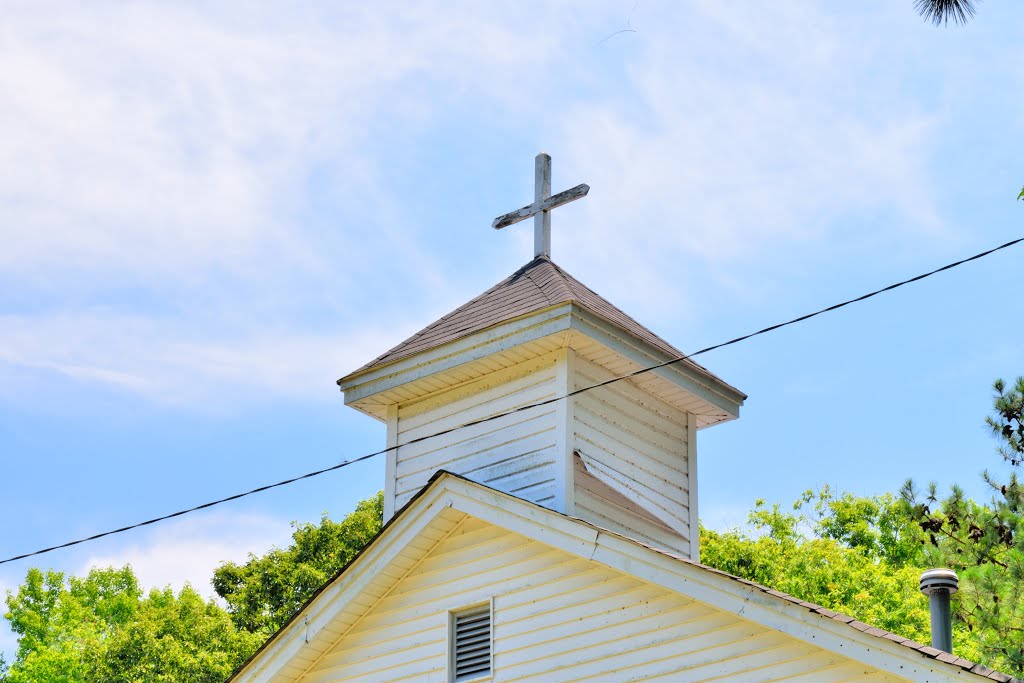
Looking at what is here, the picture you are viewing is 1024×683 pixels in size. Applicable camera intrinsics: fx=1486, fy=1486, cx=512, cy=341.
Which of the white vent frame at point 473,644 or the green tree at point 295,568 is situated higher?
the green tree at point 295,568

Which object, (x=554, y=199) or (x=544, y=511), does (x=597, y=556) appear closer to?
(x=544, y=511)

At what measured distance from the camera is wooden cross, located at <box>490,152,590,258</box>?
17016mm

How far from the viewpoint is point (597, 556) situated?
502 inches

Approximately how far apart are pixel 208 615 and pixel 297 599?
349 centimetres

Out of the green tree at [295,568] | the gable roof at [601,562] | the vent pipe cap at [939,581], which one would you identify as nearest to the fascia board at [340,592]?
the gable roof at [601,562]

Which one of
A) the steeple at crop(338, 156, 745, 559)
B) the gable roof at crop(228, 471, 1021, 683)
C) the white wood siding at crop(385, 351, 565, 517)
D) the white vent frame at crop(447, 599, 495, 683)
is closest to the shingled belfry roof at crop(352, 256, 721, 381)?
the steeple at crop(338, 156, 745, 559)

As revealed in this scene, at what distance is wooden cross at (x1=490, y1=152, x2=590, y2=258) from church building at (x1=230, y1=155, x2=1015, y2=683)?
0.02 m

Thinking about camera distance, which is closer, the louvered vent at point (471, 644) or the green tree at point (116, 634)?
the louvered vent at point (471, 644)

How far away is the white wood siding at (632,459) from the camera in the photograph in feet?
49.1

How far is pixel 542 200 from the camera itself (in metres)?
17.3

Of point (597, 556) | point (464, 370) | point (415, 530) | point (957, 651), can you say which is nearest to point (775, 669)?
point (597, 556)

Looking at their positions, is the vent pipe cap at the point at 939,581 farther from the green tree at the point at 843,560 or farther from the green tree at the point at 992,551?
the green tree at the point at 843,560

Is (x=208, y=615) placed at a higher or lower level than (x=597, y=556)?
higher

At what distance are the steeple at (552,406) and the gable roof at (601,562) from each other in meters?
1.21
